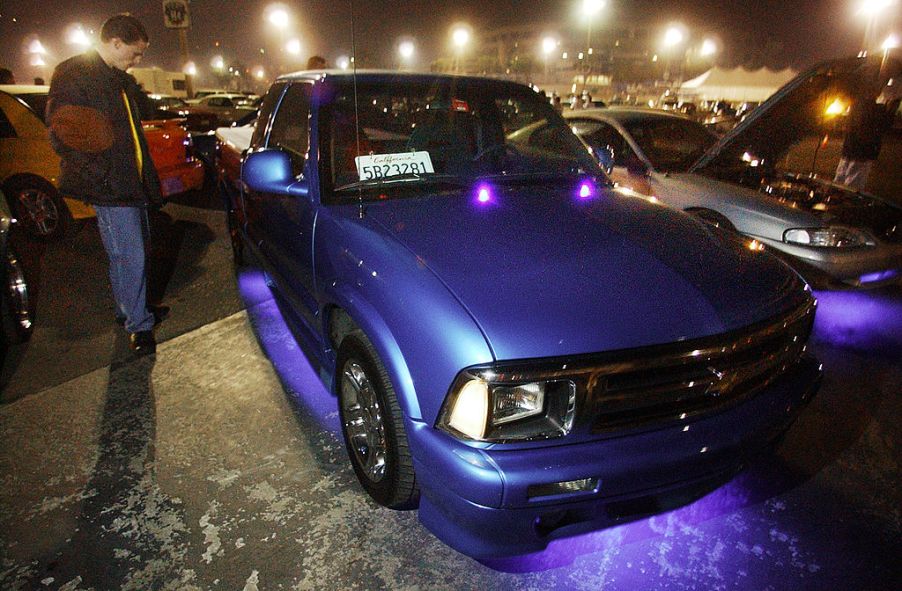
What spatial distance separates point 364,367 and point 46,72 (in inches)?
2498

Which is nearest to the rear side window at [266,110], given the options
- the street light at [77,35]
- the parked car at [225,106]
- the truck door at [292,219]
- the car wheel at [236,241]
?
the truck door at [292,219]

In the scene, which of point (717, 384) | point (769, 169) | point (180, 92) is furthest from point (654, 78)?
point (717, 384)

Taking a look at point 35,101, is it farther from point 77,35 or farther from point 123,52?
point 77,35

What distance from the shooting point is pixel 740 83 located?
1051 inches

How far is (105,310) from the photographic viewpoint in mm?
4465

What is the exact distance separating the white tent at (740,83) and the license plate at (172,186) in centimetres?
2734

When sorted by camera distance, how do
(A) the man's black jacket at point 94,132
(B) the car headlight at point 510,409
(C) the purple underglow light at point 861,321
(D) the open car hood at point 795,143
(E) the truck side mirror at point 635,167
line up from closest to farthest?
1. (B) the car headlight at point 510,409
2. (A) the man's black jacket at point 94,132
3. (C) the purple underglow light at point 861,321
4. (D) the open car hood at point 795,143
5. (E) the truck side mirror at point 635,167

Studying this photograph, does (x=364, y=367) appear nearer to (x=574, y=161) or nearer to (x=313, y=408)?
(x=313, y=408)

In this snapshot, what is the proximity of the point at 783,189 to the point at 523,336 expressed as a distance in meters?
4.18

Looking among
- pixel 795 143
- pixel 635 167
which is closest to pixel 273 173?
pixel 635 167

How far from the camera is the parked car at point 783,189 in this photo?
4.12 metres

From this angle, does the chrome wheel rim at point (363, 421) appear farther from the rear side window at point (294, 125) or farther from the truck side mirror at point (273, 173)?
the rear side window at point (294, 125)

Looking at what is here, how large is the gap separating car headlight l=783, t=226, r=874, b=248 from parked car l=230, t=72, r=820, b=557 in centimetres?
212

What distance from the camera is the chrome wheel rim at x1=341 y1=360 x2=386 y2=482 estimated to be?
7.38 ft
